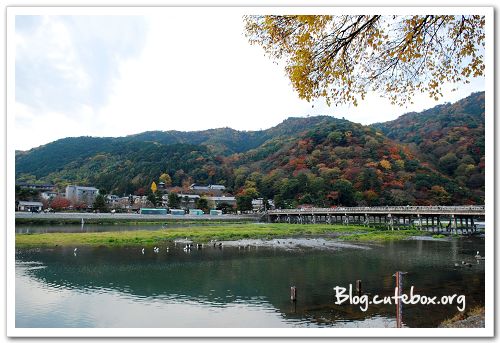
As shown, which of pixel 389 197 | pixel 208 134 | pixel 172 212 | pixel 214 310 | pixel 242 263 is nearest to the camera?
pixel 214 310

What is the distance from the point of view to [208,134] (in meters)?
64.3

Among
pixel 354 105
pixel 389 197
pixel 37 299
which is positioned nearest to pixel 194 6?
pixel 354 105

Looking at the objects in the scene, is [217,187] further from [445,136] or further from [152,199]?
[445,136]

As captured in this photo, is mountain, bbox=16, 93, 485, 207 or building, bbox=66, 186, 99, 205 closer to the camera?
mountain, bbox=16, 93, 485, 207

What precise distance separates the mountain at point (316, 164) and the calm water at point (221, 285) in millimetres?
5184

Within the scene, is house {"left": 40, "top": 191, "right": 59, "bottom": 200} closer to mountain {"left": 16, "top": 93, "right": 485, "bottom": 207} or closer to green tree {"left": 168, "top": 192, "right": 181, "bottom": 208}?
mountain {"left": 16, "top": 93, "right": 485, "bottom": 207}

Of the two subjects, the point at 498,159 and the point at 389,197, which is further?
the point at 389,197

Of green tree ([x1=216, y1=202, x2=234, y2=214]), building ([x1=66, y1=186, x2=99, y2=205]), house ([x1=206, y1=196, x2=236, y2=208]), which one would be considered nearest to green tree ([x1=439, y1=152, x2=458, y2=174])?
building ([x1=66, y1=186, x2=99, y2=205])

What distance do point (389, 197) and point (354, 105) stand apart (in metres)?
28.9

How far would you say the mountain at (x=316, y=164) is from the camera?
21203 millimetres

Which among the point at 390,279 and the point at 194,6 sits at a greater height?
the point at 194,6

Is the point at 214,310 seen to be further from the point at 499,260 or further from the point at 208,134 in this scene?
the point at 208,134

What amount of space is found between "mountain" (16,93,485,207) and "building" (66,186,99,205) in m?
0.58

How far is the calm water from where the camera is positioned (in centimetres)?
662
